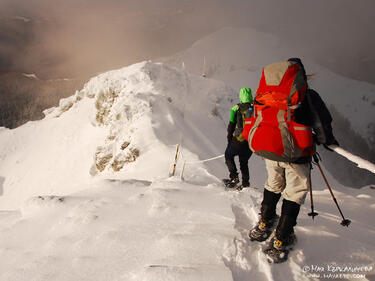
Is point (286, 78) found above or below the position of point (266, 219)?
above

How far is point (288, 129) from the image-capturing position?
6.67 feet

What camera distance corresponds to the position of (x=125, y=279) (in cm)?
203

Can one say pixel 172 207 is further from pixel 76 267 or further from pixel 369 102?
pixel 369 102

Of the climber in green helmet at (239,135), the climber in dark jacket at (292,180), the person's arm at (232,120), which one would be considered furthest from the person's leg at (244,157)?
the climber in dark jacket at (292,180)

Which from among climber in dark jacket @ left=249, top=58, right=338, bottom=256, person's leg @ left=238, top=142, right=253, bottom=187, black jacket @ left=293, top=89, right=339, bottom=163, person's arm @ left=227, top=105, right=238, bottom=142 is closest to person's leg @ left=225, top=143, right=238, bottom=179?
person's leg @ left=238, top=142, right=253, bottom=187

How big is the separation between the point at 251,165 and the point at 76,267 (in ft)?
36.4

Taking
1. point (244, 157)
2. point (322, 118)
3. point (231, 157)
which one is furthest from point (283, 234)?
point (231, 157)

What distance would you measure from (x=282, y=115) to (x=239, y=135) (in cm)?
238

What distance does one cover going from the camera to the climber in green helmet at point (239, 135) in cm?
396

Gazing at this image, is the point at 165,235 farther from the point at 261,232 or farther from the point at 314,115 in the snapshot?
the point at 314,115

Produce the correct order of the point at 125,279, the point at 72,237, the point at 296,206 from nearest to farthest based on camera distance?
the point at 125,279 < the point at 296,206 < the point at 72,237

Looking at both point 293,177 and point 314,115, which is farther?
point 293,177

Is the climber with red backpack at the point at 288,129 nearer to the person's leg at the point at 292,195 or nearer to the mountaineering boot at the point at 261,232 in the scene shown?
the person's leg at the point at 292,195

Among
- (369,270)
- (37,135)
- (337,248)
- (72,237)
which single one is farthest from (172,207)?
(37,135)
